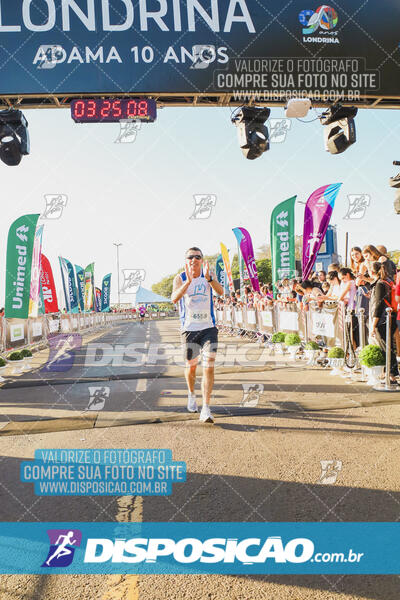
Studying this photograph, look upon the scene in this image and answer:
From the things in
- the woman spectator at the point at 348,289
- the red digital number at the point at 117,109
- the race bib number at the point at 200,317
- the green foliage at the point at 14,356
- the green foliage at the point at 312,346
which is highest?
the red digital number at the point at 117,109

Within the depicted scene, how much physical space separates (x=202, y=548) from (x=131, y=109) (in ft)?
27.9

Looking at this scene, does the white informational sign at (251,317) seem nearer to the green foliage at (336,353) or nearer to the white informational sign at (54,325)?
the green foliage at (336,353)

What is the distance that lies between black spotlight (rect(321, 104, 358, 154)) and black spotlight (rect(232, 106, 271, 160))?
1.34 m

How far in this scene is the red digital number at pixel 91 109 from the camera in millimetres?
9109

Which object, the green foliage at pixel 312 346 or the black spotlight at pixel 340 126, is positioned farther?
the green foliage at pixel 312 346

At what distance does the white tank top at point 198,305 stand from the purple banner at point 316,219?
19.6ft

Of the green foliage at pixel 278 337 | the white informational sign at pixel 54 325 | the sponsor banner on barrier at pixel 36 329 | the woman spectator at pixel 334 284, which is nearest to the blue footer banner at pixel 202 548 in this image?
the woman spectator at pixel 334 284

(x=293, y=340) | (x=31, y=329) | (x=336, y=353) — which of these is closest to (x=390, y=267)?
(x=336, y=353)

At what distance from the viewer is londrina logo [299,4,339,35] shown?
9414 millimetres

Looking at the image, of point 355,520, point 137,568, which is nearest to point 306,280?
point 355,520

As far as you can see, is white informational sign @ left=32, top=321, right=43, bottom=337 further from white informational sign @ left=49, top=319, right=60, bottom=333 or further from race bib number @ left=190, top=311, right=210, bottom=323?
race bib number @ left=190, top=311, right=210, bottom=323

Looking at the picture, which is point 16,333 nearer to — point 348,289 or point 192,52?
point 192,52

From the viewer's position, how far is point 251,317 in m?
17.4

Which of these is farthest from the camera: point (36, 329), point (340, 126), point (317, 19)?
point (36, 329)
